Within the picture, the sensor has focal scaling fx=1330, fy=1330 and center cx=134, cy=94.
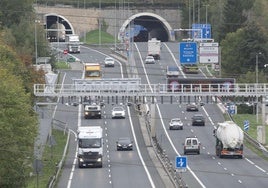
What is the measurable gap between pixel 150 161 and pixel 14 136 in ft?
77.8

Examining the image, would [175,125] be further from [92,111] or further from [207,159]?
[207,159]

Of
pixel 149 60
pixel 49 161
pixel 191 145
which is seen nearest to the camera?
pixel 49 161

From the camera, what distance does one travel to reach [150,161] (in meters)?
95.5

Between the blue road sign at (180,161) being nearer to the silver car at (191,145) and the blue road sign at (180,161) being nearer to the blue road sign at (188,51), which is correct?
the silver car at (191,145)

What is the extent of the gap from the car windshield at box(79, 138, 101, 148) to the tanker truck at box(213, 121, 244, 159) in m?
9.89

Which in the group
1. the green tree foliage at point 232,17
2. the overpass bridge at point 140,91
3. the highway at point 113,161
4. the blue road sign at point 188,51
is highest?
the green tree foliage at point 232,17

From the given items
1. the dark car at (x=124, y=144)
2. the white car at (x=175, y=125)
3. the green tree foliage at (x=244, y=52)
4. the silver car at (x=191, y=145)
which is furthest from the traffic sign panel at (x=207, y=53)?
the silver car at (x=191, y=145)

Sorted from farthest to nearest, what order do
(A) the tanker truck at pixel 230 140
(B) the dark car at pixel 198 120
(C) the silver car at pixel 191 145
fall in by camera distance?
(B) the dark car at pixel 198 120
(C) the silver car at pixel 191 145
(A) the tanker truck at pixel 230 140

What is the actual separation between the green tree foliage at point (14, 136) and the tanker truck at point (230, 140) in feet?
66.8

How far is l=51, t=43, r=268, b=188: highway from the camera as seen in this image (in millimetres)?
81375

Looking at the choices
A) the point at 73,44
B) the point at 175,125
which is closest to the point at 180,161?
the point at 175,125

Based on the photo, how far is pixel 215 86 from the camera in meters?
108

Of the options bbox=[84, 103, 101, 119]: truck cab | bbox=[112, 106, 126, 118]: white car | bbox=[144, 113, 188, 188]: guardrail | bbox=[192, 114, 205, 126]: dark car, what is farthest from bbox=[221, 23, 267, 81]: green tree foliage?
bbox=[144, 113, 188, 188]: guardrail

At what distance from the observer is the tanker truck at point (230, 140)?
Result: 94562 mm
